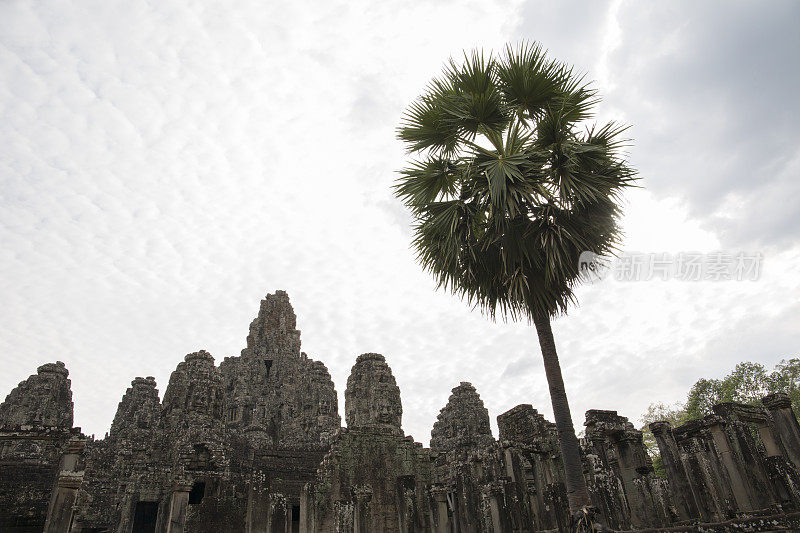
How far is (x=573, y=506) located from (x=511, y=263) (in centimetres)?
441

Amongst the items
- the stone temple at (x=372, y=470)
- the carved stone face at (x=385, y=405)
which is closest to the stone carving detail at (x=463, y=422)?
the stone temple at (x=372, y=470)

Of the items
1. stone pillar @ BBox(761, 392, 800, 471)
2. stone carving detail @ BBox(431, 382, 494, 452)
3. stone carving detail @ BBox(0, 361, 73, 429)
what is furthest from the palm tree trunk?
stone carving detail @ BBox(0, 361, 73, 429)

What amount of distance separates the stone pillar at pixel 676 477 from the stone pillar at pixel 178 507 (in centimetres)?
1348

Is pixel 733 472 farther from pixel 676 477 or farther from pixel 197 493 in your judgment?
pixel 197 493

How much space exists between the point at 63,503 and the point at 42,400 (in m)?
17.4

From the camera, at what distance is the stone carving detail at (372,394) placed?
70.3 feet

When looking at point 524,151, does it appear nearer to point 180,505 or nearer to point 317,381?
point 180,505

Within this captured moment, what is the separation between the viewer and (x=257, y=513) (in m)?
16.7

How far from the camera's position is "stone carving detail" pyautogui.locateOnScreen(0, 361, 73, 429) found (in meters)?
25.2

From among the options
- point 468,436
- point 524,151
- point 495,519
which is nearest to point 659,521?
point 495,519

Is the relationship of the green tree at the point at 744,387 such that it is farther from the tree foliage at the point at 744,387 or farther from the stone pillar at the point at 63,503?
the stone pillar at the point at 63,503

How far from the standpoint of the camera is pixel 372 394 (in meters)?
22.6

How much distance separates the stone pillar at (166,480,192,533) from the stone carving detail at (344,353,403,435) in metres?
7.74

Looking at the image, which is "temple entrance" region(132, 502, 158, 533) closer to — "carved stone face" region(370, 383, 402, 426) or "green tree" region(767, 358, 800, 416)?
"carved stone face" region(370, 383, 402, 426)
